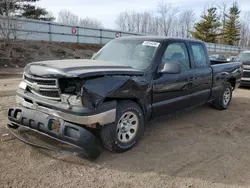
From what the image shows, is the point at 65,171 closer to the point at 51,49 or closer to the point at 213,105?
the point at 213,105

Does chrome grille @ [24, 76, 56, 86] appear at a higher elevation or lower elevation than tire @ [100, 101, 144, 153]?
higher

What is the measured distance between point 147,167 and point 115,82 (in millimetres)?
1244

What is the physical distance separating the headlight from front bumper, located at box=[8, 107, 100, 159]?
0.26 meters

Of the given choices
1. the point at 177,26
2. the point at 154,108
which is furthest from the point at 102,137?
the point at 177,26

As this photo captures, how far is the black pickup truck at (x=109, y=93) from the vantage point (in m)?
3.06

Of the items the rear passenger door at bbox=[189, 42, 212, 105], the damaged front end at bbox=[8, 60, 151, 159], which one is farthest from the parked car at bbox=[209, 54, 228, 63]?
the damaged front end at bbox=[8, 60, 151, 159]

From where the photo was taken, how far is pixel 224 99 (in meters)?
6.48

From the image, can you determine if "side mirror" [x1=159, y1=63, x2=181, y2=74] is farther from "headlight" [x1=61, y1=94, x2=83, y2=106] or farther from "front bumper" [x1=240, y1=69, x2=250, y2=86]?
"front bumper" [x1=240, y1=69, x2=250, y2=86]

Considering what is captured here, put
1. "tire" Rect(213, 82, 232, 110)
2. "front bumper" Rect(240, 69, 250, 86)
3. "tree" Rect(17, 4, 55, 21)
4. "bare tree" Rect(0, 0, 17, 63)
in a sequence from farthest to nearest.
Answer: "tree" Rect(17, 4, 55, 21)
"bare tree" Rect(0, 0, 17, 63)
"front bumper" Rect(240, 69, 250, 86)
"tire" Rect(213, 82, 232, 110)

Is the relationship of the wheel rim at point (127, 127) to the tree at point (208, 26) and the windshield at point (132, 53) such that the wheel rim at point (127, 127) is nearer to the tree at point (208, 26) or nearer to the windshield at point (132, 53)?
the windshield at point (132, 53)

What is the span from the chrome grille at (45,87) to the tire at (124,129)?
810 mm

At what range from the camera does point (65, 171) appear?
3.07 m

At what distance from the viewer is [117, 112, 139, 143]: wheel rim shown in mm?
3566

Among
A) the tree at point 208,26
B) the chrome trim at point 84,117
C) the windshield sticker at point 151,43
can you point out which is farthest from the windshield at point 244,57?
the tree at point 208,26
